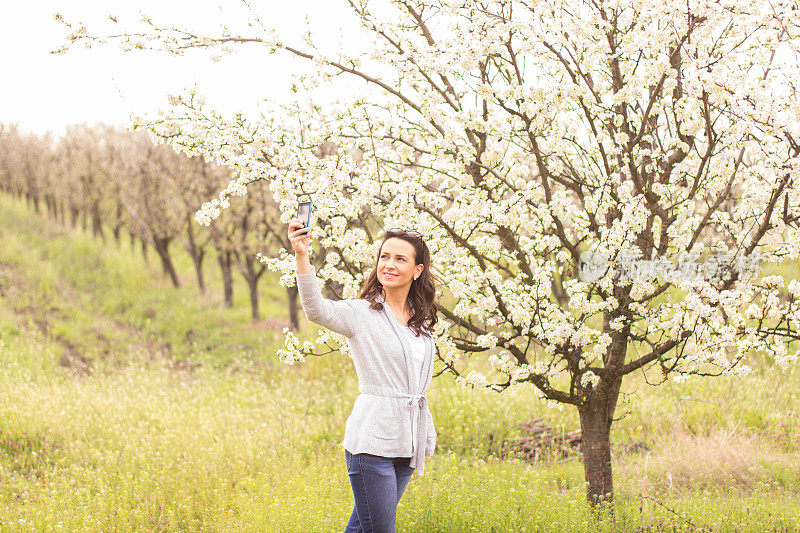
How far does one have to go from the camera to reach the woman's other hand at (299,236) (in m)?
3.07

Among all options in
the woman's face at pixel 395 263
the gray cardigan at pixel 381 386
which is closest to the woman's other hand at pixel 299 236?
the gray cardigan at pixel 381 386

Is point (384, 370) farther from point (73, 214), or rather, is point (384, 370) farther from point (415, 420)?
point (73, 214)

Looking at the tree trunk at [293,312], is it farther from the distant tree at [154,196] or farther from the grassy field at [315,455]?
the distant tree at [154,196]

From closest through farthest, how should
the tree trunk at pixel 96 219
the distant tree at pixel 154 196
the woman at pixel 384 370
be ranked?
the woman at pixel 384 370
the distant tree at pixel 154 196
the tree trunk at pixel 96 219

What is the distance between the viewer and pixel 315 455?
7977mm

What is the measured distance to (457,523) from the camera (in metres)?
5.29

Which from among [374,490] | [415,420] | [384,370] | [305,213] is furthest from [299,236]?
[374,490]

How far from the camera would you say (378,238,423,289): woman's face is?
11.6 ft

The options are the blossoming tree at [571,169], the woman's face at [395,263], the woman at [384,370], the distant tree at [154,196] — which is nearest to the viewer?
the woman at [384,370]

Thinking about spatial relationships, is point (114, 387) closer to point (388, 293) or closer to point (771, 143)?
point (388, 293)

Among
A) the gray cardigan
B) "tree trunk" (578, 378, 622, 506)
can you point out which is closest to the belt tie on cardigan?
the gray cardigan

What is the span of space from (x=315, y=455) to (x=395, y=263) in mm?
5150

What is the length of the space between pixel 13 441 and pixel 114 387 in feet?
14.1

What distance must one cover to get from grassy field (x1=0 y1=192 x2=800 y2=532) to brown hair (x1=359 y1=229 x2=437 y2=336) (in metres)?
2.39
